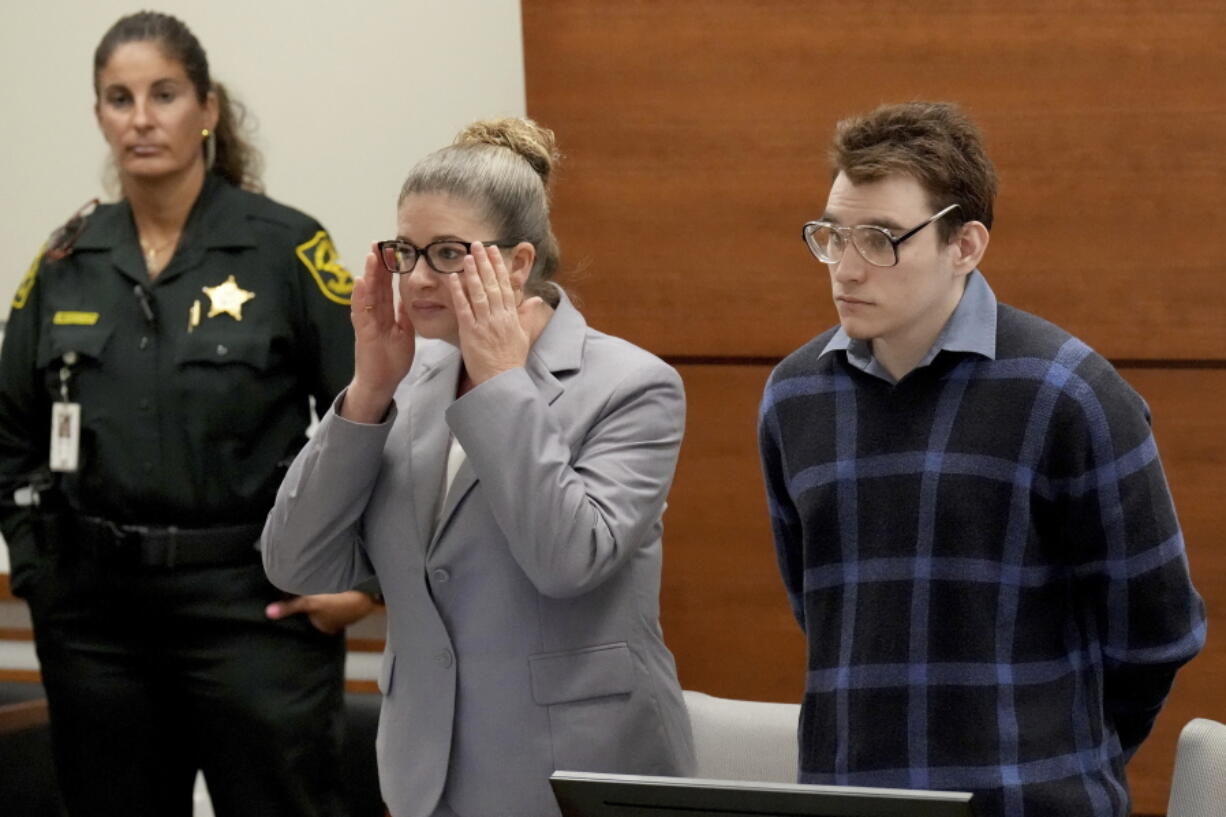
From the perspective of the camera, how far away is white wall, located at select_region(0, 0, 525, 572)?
4.38 metres

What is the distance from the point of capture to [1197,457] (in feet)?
10.1

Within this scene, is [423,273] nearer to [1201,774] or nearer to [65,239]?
[1201,774]

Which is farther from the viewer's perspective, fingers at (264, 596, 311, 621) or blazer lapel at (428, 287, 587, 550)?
fingers at (264, 596, 311, 621)

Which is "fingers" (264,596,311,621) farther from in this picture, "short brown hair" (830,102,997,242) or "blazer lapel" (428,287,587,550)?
"short brown hair" (830,102,997,242)

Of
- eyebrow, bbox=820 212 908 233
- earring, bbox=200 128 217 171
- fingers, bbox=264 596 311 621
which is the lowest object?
fingers, bbox=264 596 311 621

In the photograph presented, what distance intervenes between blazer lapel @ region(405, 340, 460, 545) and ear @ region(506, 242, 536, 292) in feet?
0.60

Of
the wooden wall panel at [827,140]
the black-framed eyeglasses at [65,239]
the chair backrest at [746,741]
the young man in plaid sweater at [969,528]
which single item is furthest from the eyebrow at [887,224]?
the black-framed eyeglasses at [65,239]

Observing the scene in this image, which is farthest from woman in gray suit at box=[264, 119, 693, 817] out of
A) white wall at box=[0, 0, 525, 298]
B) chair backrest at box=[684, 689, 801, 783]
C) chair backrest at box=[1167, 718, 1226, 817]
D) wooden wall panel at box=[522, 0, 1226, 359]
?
white wall at box=[0, 0, 525, 298]

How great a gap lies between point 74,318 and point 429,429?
139cm

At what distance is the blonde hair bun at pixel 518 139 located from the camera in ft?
7.64

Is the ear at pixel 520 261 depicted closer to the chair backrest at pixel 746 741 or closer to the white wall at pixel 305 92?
the chair backrest at pixel 746 741

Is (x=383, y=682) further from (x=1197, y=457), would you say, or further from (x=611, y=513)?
(x=1197, y=457)

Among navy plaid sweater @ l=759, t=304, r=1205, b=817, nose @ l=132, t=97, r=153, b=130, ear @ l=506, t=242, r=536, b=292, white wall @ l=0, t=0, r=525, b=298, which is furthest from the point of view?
white wall @ l=0, t=0, r=525, b=298

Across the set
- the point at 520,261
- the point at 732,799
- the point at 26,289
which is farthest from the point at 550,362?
the point at 26,289
